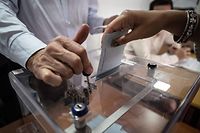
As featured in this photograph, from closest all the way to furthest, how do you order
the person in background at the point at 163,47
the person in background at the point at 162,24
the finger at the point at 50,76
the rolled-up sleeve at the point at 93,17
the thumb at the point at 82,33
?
the finger at the point at 50,76 → the thumb at the point at 82,33 → the person in background at the point at 162,24 → the rolled-up sleeve at the point at 93,17 → the person in background at the point at 163,47

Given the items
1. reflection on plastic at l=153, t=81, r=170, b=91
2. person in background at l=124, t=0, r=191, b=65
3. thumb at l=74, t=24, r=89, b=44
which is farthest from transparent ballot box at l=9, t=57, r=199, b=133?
person in background at l=124, t=0, r=191, b=65

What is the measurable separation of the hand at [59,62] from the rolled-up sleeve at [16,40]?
59mm

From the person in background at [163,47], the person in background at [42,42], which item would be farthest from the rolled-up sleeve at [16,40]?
the person in background at [163,47]

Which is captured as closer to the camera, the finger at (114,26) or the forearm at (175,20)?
the finger at (114,26)

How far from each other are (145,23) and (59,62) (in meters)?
0.35

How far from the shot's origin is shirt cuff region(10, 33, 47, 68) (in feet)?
1.45

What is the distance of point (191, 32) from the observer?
2.06 feet

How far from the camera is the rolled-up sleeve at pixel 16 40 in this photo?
0.44 meters

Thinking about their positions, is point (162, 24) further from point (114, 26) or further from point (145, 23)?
point (114, 26)

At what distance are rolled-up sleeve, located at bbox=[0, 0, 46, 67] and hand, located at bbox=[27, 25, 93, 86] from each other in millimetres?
59

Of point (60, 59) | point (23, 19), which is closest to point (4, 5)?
point (23, 19)

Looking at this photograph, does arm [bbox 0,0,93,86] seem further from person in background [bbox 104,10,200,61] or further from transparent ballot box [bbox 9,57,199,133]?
person in background [bbox 104,10,200,61]

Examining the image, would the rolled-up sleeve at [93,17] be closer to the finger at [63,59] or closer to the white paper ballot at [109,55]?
the white paper ballot at [109,55]

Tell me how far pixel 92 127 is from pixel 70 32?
0.57 m
